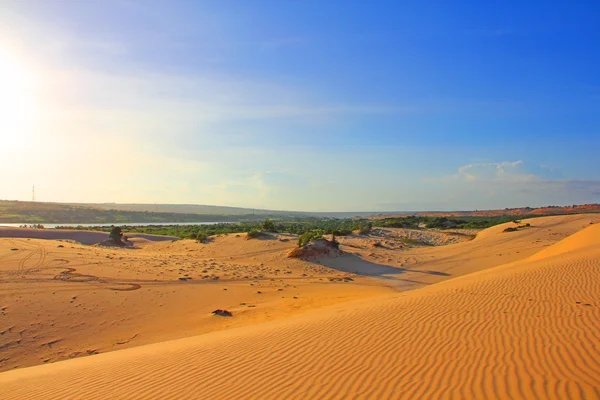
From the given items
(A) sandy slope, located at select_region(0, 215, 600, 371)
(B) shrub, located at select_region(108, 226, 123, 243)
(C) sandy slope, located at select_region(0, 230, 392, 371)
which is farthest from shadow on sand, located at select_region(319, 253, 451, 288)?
(B) shrub, located at select_region(108, 226, 123, 243)

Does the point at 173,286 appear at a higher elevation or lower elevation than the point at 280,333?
lower

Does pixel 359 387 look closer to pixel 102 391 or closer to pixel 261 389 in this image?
pixel 261 389

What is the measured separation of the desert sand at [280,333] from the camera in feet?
17.7

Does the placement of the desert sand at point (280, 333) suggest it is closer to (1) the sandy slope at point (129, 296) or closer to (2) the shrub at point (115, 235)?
(1) the sandy slope at point (129, 296)

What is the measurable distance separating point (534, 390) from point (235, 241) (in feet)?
82.4

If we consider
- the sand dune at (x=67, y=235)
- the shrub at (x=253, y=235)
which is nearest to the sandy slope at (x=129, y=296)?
the shrub at (x=253, y=235)

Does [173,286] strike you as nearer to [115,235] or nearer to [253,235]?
[253,235]

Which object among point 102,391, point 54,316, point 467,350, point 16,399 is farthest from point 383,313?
point 54,316

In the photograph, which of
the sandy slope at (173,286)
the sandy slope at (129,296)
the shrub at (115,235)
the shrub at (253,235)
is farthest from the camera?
the shrub at (115,235)

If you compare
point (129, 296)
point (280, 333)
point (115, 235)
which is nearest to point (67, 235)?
point (115, 235)

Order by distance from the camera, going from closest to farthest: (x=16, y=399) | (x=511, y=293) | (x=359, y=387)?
(x=359, y=387) → (x=16, y=399) → (x=511, y=293)

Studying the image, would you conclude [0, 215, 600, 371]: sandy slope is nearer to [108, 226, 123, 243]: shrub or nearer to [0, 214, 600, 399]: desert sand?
[0, 214, 600, 399]: desert sand

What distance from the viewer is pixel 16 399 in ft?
18.8

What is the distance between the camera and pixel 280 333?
8273 mm
